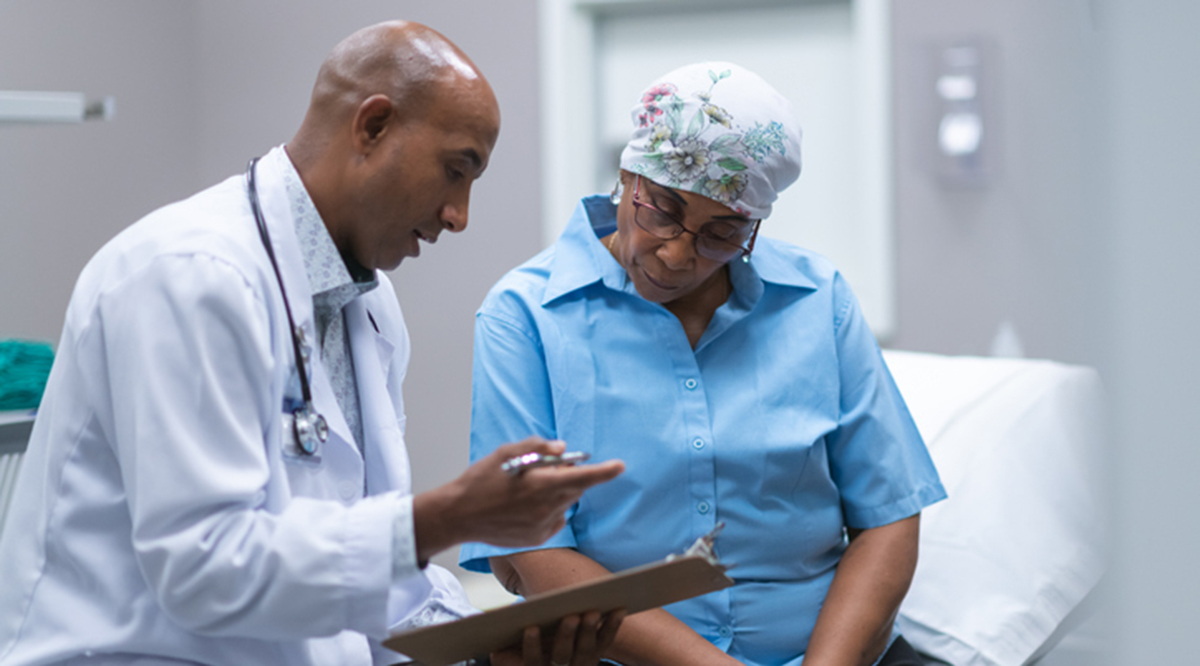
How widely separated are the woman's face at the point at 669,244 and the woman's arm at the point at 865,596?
45cm

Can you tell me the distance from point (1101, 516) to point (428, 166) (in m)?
0.95

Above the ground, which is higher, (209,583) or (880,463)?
(209,583)

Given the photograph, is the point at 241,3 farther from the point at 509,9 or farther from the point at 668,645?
the point at 668,645

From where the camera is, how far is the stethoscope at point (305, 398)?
109 centimetres

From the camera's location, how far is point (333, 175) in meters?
1.13

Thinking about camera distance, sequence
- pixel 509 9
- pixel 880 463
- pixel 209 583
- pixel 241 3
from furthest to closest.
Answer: pixel 241 3 < pixel 509 9 < pixel 880 463 < pixel 209 583

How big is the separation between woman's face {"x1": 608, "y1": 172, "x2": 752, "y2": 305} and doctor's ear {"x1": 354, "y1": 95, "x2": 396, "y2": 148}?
1.55ft

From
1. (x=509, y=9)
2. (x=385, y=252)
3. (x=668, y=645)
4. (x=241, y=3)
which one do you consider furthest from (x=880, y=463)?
(x=241, y=3)

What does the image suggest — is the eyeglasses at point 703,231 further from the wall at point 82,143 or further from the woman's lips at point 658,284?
the wall at point 82,143

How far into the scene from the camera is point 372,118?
1092 millimetres

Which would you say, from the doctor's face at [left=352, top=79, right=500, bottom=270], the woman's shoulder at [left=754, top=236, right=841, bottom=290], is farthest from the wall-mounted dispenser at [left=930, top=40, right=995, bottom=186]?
the doctor's face at [left=352, top=79, right=500, bottom=270]

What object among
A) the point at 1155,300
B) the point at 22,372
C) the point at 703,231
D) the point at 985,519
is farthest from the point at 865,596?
the point at 22,372

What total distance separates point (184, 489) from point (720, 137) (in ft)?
2.70

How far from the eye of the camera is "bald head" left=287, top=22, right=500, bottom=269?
1099 mm
